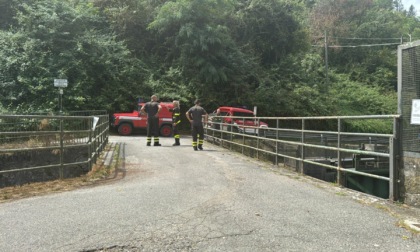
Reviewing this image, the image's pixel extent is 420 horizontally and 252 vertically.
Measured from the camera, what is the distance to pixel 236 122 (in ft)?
54.3

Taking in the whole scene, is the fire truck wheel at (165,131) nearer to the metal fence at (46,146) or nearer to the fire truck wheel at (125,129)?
the fire truck wheel at (125,129)

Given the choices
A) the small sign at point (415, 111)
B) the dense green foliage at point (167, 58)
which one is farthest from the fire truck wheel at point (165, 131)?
the small sign at point (415, 111)

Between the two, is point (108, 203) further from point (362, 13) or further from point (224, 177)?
point (362, 13)

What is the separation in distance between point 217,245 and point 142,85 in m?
24.5

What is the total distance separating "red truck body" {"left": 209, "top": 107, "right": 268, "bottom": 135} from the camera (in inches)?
518

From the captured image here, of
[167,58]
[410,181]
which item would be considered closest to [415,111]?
[410,181]

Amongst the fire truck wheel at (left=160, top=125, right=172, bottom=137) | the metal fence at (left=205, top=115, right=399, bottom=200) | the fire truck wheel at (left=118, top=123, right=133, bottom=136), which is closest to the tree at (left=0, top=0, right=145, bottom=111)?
the fire truck wheel at (left=118, top=123, right=133, bottom=136)

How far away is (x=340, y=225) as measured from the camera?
4.74m

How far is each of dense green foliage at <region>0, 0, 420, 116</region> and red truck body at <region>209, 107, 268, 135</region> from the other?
6292 mm

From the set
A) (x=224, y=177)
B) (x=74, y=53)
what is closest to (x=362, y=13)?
(x=74, y=53)

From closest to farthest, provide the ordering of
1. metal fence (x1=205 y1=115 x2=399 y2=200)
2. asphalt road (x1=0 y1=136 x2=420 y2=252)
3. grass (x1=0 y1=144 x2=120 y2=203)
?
asphalt road (x1=0 y1=136 x2=420 y2=252) → grass (x1=0 y1=144 x2=120 y2=203) → metal fence (x1=205 y1=115 x2=399 y2=200)

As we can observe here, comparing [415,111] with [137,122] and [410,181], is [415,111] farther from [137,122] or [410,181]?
[137,122]

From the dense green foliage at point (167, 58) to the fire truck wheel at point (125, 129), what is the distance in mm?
A: 3553

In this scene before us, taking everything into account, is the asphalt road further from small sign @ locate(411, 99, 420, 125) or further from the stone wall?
small sign @ locate(411, 99, 420, 125)
